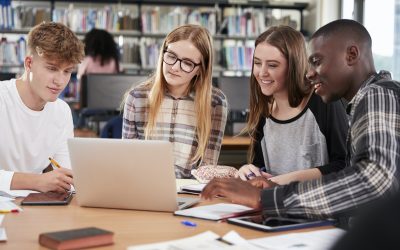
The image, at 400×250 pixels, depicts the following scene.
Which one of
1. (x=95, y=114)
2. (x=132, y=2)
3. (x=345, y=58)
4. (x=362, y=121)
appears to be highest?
(x=132, y=2)

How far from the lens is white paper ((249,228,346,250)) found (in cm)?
108

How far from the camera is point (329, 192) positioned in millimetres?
1257

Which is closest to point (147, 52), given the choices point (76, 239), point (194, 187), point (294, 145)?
point (294, 145)

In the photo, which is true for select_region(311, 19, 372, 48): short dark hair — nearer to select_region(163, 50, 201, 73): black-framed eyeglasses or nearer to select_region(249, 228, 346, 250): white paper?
select_region(249, 228, 346, 250): white paper

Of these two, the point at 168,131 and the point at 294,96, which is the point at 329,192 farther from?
the point at 168,131

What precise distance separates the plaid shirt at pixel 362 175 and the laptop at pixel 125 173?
10.8 inches

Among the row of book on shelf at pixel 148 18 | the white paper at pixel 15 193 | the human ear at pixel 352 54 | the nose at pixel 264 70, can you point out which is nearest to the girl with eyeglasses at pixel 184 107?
the nose at pixel 264 70

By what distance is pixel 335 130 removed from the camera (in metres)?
2.06

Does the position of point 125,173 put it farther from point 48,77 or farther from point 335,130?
point 335,130

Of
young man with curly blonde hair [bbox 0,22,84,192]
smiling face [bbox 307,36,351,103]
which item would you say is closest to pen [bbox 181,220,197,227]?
smiling face [bbox 307,36,351,103]

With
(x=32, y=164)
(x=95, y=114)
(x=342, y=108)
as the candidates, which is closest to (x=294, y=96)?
(x=342, y=108)

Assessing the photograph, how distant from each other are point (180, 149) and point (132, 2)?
432 cm

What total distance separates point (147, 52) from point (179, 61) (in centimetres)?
421

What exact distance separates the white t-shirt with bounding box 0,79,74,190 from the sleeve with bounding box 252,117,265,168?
0.75 m
